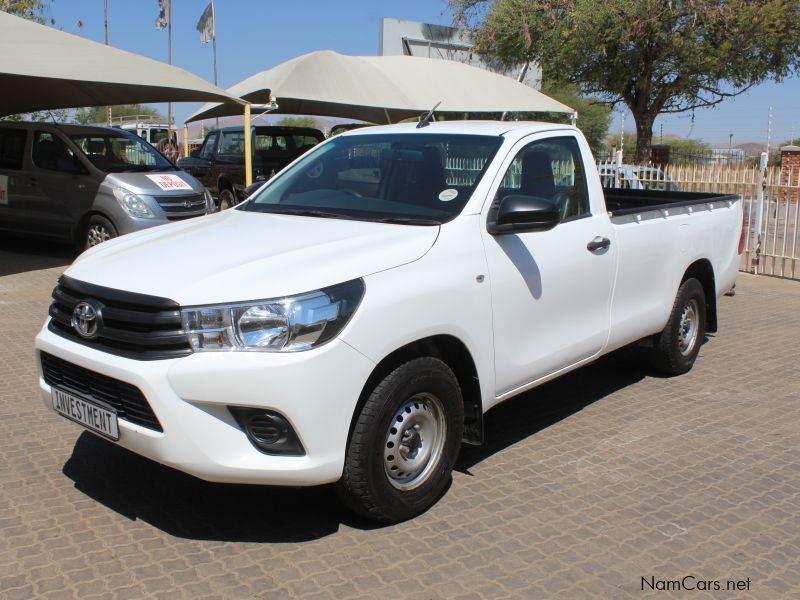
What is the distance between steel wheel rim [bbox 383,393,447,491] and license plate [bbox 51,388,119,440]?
118cm

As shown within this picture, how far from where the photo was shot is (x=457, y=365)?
4066 millimetres

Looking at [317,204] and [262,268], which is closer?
[262,268]

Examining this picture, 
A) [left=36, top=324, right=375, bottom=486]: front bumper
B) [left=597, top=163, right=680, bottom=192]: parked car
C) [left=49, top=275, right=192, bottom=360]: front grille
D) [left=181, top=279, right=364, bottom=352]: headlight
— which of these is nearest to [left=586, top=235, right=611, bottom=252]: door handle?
[left=36, top=324, right=375, bottom=486]: front bumper

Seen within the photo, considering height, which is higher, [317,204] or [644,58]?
[644,58]

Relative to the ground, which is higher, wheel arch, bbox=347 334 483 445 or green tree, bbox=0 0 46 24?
green tree, bbox=0 0 46 24

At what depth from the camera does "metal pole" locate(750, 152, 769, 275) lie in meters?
11.3

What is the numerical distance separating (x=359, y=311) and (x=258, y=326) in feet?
1.37

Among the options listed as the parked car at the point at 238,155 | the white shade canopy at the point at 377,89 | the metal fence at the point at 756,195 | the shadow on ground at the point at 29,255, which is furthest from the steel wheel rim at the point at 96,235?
the metal fence at the point at 756,195

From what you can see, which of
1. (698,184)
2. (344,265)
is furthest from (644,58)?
(344,265)

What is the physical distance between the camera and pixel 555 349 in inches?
181

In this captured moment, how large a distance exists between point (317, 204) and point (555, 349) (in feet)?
5.19

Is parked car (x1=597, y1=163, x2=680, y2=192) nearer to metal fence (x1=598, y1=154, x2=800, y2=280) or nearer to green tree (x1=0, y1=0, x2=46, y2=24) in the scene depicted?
metal fence (x1=598, y1=154, x2=800, y2=280)

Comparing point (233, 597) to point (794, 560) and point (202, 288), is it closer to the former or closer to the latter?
point (202, 288)

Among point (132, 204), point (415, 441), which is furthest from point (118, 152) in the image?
point (415, 441)
